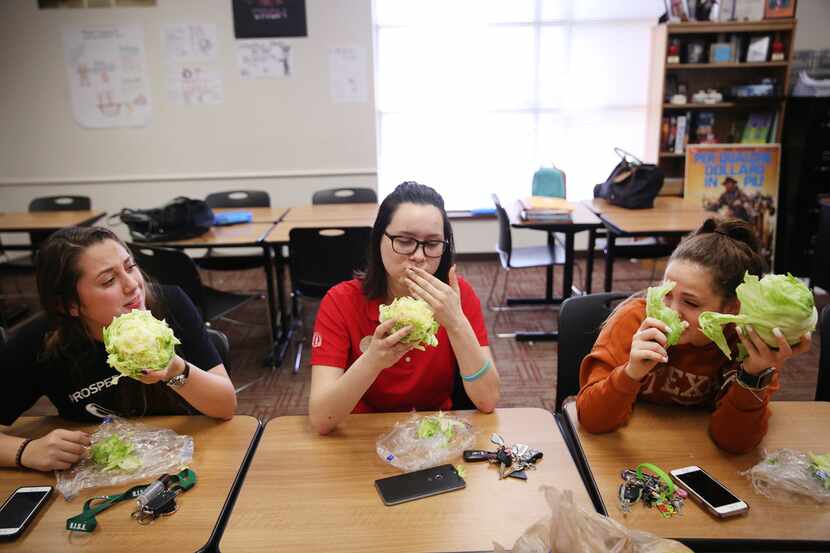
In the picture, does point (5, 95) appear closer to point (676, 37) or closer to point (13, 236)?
point (13, 236)

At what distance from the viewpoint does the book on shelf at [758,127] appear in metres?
5.11

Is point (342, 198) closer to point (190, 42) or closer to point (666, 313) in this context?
point (190, 42)

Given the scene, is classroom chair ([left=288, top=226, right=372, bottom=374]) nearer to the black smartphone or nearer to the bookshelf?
the black smartphone

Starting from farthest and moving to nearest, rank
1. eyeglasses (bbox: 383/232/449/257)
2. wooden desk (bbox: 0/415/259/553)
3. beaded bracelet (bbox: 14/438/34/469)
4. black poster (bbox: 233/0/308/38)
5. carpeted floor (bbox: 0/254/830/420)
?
1. black poster (bbox: 233/0/308/38)
2. carpeted floor (bbox: 0/254/830/420)
3. eyeglasses (bbox: 383/232/449/257)
4. beaded bracelet (bbox: 14/438/34/469)
5. wooden desk (bbox: 0/415/259/553)

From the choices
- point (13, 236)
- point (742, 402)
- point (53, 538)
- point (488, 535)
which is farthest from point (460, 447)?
point (13, 236)

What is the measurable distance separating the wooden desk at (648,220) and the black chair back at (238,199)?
2544mm

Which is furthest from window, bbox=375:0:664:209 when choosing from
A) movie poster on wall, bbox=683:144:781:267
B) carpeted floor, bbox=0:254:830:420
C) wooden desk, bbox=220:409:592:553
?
wooden desk, bbox=220:409:592:553

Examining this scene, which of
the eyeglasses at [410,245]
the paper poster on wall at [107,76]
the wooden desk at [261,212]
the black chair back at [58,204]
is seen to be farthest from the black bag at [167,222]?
the paper poster on wall at [107,76]

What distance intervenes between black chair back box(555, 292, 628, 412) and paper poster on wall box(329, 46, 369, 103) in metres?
4.11

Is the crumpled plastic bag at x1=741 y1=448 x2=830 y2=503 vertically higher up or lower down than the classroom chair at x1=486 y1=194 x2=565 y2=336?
higher up

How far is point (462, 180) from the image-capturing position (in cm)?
578

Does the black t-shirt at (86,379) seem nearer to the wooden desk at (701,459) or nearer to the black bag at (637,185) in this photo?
the wooden desk at (701,459)

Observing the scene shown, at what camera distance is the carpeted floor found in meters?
3.09

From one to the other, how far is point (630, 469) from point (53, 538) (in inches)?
46.1
